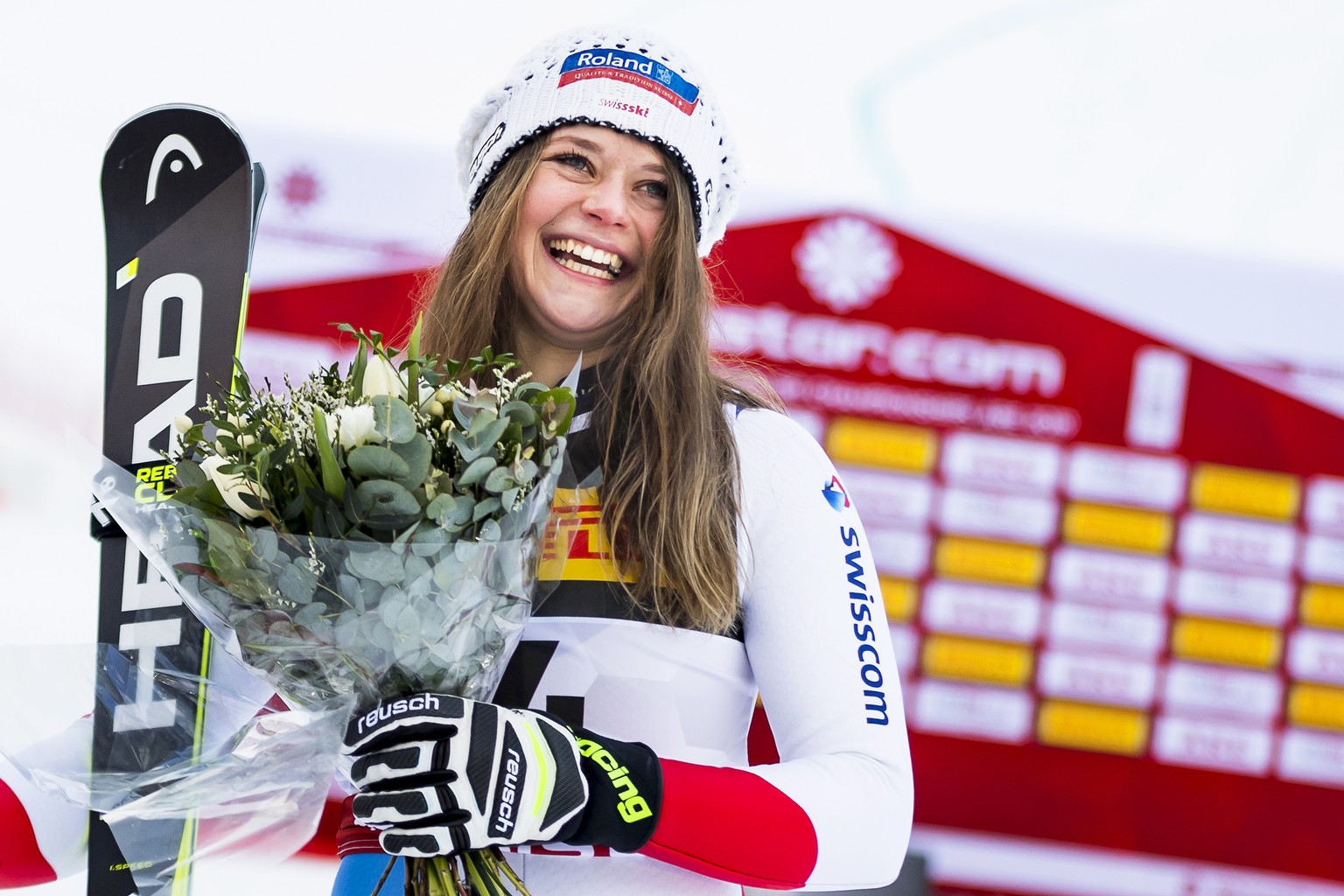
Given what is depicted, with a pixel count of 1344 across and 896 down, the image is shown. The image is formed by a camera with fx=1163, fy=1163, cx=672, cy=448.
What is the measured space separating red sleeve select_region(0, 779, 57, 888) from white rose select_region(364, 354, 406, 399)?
0.68 meters

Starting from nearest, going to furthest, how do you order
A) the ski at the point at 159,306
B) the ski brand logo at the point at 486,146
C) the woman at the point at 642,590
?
1. the woman at the point at 642,590
2. the ski at the point at 159,306
3. the ski brand logo at the point at 486,146

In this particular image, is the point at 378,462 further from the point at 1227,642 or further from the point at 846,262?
the point at 1227,642

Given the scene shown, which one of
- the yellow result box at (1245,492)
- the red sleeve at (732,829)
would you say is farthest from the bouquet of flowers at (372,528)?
the yellow result box at (1245,492)

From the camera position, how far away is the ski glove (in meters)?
0.97

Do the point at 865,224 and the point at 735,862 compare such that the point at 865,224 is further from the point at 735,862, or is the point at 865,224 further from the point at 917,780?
the point at 735,862


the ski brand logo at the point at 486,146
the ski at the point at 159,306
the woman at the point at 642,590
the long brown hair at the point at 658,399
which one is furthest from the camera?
the ski brand logo at the point at 486,146

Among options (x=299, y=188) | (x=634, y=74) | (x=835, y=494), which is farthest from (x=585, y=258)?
(x=299, y=188)

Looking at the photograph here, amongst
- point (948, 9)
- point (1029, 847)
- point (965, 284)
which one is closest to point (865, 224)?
point (965, 284)

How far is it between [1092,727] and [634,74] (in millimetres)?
2709

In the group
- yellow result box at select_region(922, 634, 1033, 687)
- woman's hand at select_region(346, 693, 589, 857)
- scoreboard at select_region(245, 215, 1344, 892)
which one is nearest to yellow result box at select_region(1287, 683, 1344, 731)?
scoreboard at select_region(245, 215, 1344, 892)

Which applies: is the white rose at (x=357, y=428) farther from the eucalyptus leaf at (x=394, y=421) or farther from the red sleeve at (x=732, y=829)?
the red sleeve at (x=732, y=829)

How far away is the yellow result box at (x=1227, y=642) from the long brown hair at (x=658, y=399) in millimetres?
2468

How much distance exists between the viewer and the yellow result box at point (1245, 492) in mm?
3363

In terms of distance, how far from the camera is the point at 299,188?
10.8 ft
